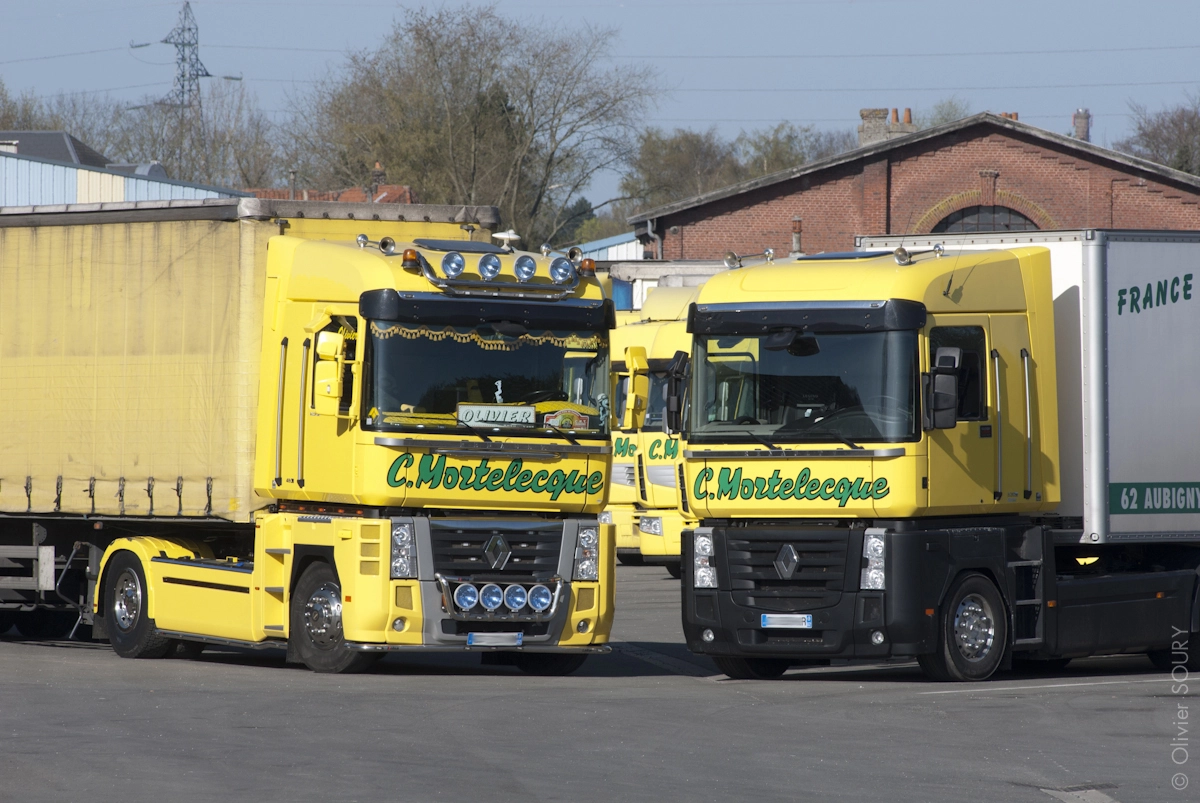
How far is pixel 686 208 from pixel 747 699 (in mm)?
36524

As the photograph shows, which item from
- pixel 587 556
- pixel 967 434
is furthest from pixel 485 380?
pixel 967 434

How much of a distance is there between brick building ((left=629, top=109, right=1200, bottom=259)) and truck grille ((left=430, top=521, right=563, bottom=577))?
34.0 metres

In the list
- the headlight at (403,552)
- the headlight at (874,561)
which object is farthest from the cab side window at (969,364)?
the headlight at (403,552)

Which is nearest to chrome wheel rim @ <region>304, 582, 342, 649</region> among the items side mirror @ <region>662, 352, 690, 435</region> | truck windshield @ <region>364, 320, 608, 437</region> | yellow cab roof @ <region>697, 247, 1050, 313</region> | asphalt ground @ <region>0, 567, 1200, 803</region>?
asphalt ground @ <region>0, 567, 1200, 803</region>

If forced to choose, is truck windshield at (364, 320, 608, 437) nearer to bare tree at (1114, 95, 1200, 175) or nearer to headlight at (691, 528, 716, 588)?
headlight at (691, 528, 716, 588)

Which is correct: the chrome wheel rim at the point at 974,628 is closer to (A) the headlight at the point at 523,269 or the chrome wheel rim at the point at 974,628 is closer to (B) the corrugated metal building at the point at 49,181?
(A) the headlight at the point at 523,269

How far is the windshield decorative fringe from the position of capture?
13.5m

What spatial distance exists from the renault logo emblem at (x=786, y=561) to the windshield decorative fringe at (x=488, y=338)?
7.53ft

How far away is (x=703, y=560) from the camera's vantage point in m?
13.8

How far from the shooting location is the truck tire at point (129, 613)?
15.4m

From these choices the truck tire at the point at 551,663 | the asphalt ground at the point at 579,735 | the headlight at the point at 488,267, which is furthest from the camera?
the truck tire at the point at 551,663

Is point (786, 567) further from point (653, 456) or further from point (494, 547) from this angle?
point (653, 456)

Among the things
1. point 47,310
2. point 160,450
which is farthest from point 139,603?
point 47,310

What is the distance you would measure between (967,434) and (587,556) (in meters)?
3.19
